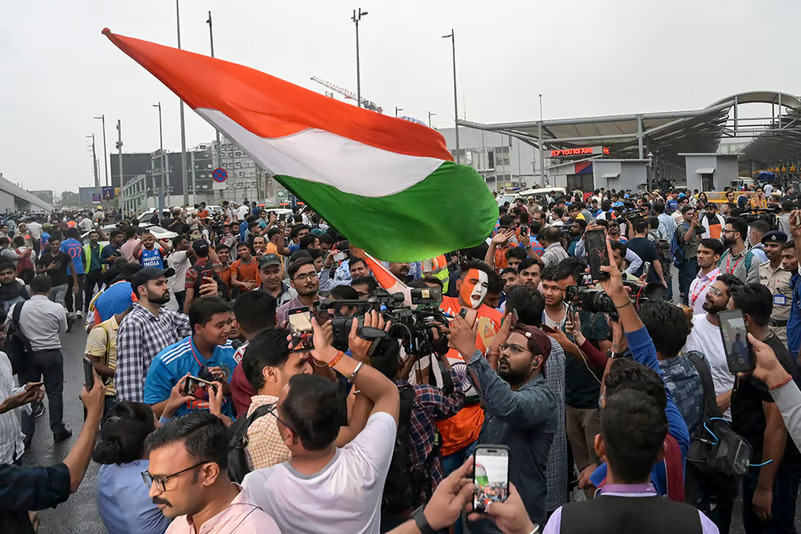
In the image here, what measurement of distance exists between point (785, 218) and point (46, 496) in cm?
1144

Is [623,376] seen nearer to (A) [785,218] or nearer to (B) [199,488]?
(B) [199,488]

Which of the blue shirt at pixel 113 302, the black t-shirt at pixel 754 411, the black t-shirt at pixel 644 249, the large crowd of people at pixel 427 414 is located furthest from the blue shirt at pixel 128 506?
the black t-shirt at pixel 644 249

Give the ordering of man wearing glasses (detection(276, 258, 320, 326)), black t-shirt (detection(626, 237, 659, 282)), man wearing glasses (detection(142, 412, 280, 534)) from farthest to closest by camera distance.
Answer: black t-shirt (detection(626, 237, 659, 282))
man wearing glasses (detection(276, 258, 320, 326))
man wearing glasses (detection(142, 412, 280, 534))

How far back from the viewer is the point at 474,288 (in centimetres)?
556

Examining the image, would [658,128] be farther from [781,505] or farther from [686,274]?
[781,505]

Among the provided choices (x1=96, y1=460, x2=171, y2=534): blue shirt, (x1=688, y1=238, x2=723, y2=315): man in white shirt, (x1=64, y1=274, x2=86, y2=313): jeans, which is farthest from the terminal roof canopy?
(x1=96, y1=460, x2=171, y2=534): blue shirt

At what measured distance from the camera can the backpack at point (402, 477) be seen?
147 inches

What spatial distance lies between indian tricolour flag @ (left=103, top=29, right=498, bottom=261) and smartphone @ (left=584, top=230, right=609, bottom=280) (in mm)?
2014

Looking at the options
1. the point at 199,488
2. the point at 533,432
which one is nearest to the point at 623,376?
the point at 533,432

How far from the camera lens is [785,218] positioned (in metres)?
11.9

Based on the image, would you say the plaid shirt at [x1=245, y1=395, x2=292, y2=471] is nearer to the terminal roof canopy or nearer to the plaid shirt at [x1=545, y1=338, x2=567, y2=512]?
the plaid shirt at [x1=545, y1=338, x2=567, y2=512]

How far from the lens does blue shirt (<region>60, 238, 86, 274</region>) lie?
50.3 ft

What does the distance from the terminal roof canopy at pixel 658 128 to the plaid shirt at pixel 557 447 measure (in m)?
41.9

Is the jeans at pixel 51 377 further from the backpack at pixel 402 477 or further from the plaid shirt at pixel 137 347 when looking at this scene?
the backpack at pixel 402 477
